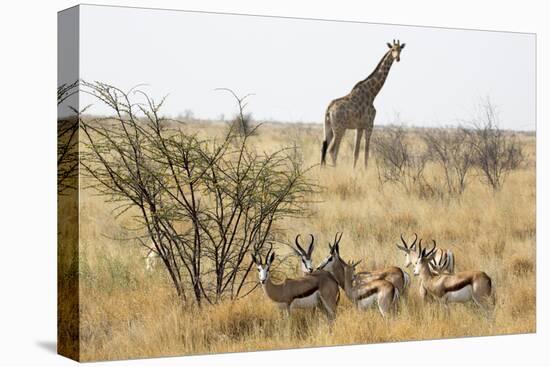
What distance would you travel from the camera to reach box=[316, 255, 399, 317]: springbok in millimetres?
11594

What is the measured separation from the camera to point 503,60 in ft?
42.0

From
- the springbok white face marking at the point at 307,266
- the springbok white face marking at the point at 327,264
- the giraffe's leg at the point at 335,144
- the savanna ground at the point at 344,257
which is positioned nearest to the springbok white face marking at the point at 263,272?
the savanna ground at the point at 344,257

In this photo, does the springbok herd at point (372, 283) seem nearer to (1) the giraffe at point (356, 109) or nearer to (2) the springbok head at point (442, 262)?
(2) the springbok head at point (442, 262)

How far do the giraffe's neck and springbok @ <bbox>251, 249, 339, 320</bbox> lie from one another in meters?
1.83

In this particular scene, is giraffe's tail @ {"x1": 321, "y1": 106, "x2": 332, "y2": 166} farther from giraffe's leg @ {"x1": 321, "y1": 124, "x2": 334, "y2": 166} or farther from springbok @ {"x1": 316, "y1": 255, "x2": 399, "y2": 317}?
springbok @ {"x1": 316, "y1": 255, "x2": 399, "y2": 317}

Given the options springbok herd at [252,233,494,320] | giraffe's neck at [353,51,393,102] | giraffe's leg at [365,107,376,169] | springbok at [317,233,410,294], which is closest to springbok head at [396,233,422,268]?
springbok herd at [252,233,494,320]

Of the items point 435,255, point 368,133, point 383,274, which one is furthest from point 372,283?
point 368,133

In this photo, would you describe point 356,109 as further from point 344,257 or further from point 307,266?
point 307,266

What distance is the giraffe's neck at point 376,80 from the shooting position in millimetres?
12125

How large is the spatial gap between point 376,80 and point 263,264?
2139 mm

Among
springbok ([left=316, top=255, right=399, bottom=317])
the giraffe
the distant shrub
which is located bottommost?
springbok ([left=316, top=255, right=399, bottom=317])

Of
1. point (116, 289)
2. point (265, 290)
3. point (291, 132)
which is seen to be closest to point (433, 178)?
point (291, 132)

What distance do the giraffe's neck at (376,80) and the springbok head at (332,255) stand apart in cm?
137

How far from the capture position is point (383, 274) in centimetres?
1189
